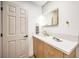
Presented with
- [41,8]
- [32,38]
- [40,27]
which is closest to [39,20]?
[40,27]

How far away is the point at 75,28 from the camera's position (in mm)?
1744

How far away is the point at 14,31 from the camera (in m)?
2.66

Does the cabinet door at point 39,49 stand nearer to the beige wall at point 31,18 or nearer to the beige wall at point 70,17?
the beige wall at point 70,17

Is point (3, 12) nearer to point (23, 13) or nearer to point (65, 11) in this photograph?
point (23, 13)

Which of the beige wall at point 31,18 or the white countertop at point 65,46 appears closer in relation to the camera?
the white countertop at point 65,46

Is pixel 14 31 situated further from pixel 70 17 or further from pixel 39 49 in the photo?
pixel 70 17

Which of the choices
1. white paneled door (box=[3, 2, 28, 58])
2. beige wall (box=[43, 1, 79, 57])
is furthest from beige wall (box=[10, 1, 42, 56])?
beige wall (box=[43, 1, 79, 57])

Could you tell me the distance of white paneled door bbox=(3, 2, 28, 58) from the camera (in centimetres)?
240

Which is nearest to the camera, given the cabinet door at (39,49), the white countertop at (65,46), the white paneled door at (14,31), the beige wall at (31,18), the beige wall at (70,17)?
the white countertop at (65,46)

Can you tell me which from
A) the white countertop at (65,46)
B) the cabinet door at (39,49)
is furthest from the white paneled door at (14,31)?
the white countertop at (65,46)

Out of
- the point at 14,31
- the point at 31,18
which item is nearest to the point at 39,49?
the point at 14,31

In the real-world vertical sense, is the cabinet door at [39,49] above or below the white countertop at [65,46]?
below

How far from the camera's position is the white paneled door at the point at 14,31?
2402 millimetres

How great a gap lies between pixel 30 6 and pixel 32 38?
4.91 ft
